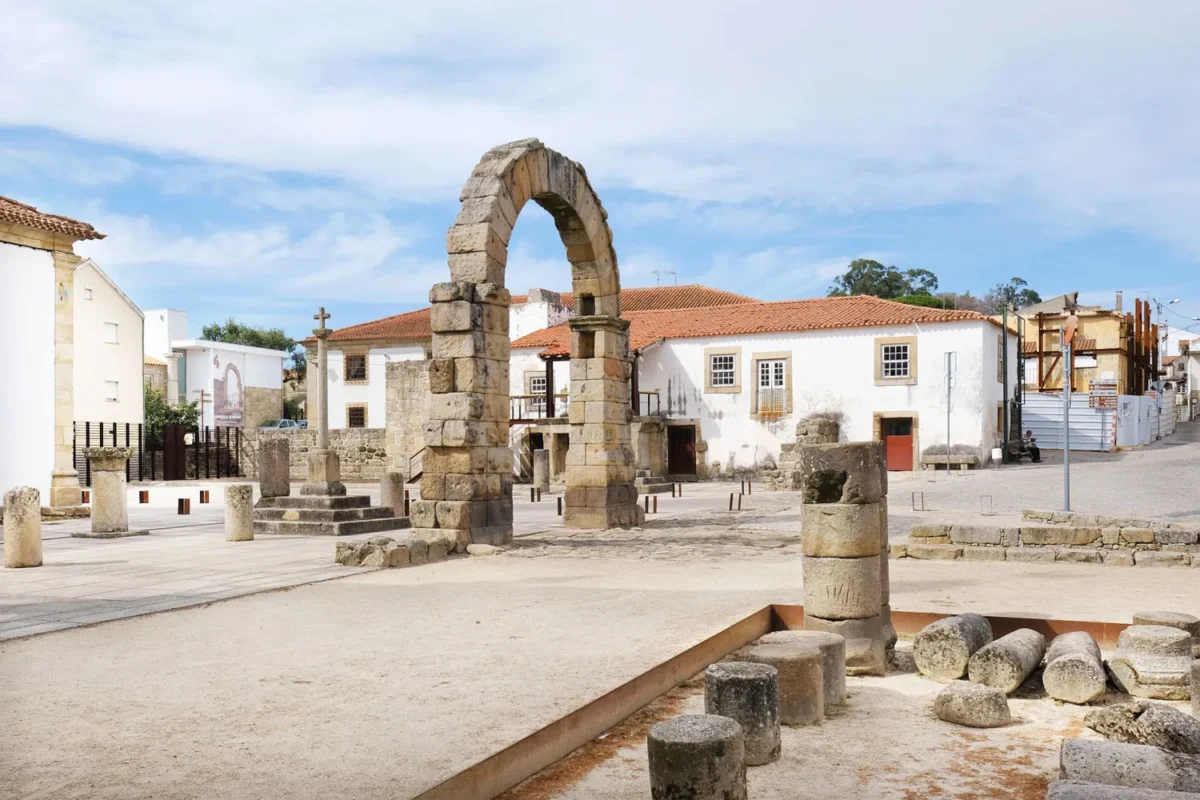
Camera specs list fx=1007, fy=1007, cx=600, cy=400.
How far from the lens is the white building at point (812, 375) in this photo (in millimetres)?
30531

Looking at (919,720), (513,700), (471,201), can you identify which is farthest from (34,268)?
(919,720)

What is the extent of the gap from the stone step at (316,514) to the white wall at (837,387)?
761 inches

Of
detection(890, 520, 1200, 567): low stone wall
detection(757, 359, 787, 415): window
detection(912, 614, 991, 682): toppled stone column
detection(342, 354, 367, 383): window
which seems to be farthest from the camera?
detection(342, 354, 367, 383): window

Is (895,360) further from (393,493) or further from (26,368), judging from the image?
(26,368)

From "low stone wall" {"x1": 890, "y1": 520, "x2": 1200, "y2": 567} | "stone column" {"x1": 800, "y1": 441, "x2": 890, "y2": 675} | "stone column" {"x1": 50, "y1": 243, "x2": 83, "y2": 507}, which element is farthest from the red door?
"stone column" {"x1": 800, "y1": 441, "x2": 890, "y2": 675}

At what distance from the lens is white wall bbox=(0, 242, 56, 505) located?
16.7 metres

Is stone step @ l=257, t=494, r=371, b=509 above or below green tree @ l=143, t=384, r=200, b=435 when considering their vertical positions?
below

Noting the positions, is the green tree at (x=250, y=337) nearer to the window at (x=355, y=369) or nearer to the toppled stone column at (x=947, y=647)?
the window at (x=355, y=369)

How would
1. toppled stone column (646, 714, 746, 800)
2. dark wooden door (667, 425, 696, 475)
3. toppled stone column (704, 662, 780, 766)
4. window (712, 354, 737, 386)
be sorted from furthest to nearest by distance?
dark wooden door (667, 425, 696, 475) < window (712, 354, 737, 386) < toppled stone column (704, 662, 780, 766) < toppled stone column (646, 714, 746, 800)

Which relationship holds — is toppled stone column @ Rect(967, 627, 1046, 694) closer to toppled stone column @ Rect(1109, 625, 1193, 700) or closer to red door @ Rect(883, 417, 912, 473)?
toppled stone column @ Rect(1109, 625, 1193, 700)

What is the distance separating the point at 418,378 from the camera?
36594 mm

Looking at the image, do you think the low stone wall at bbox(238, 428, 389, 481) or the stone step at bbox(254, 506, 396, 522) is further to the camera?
the low stone wall at bbox(238, 428, 389, 481)

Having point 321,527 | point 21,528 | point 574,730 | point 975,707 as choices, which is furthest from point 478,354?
point 975,707

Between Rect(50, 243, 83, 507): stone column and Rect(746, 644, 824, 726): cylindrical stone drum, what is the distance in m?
15.7
